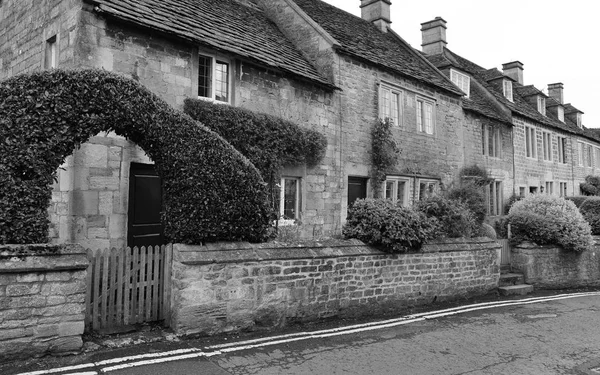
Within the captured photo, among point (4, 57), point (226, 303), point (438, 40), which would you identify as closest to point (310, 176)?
point (226, 303)

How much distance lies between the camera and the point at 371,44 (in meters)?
17.4

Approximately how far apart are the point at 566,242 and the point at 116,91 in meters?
13.3

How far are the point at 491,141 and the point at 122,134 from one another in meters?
20.9

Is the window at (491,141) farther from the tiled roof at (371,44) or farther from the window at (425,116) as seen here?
the window at (425,116)

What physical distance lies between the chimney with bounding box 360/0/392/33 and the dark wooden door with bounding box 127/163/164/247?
15.8 meters

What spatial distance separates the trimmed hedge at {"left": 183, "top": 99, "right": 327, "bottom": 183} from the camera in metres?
10.2

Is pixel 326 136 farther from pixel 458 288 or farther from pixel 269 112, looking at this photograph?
pixel 458 288

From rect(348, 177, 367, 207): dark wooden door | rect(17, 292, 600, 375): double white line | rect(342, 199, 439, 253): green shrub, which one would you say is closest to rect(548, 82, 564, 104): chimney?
rect(348, 177, 367, 207): dark wooden door

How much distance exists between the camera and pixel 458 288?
10.5 meters

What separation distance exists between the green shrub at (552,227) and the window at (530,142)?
517 inches

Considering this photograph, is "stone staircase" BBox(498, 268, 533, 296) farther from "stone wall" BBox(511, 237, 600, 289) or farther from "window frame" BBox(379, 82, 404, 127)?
"window frame" BBox(379, 82, 404, 127)

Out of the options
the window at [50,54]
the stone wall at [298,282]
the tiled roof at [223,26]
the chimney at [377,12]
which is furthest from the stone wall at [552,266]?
the window at [50,54]

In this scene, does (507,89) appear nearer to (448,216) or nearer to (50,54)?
(448,216)

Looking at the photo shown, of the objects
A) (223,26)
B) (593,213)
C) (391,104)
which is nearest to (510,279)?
(593,213)
